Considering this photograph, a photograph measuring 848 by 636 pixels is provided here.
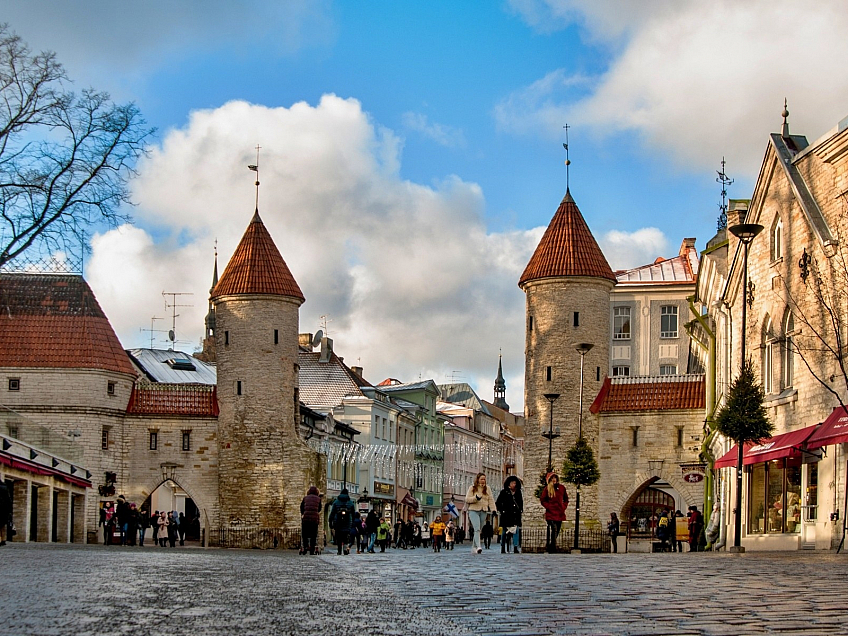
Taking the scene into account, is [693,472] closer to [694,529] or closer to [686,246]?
[694,529]

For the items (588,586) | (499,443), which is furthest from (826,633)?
(499,443)

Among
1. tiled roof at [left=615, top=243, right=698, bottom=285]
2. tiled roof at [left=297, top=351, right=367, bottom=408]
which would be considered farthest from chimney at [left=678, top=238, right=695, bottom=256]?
tiled roof at [left=297, top=351, right=367, bottom=408]

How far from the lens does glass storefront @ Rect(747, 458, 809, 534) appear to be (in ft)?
96.6

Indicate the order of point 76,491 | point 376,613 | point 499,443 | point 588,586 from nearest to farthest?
point 376,613 < point 588,586 < point 76,491 < point 499,443

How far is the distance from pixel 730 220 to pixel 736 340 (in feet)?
13.5

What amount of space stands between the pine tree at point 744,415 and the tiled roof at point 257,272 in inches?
1157

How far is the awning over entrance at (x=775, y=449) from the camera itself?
91.9 feet

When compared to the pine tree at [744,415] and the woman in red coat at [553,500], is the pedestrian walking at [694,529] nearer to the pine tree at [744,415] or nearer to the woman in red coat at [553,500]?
the woman in red coat at [553,500]

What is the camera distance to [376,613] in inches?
375

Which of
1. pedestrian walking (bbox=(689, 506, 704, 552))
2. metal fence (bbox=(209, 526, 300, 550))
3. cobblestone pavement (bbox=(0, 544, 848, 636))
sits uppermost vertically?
cobblestone pavement (bbox=(0, 544, 848, 636))

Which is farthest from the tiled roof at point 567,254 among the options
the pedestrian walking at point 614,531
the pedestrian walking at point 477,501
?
the pedestrian walking at point 477,501

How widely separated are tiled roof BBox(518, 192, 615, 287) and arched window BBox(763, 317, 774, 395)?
2058cm

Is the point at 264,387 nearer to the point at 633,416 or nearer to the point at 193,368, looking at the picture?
the point at 633,416

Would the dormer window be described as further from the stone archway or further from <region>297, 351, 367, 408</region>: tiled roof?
the stone archway
